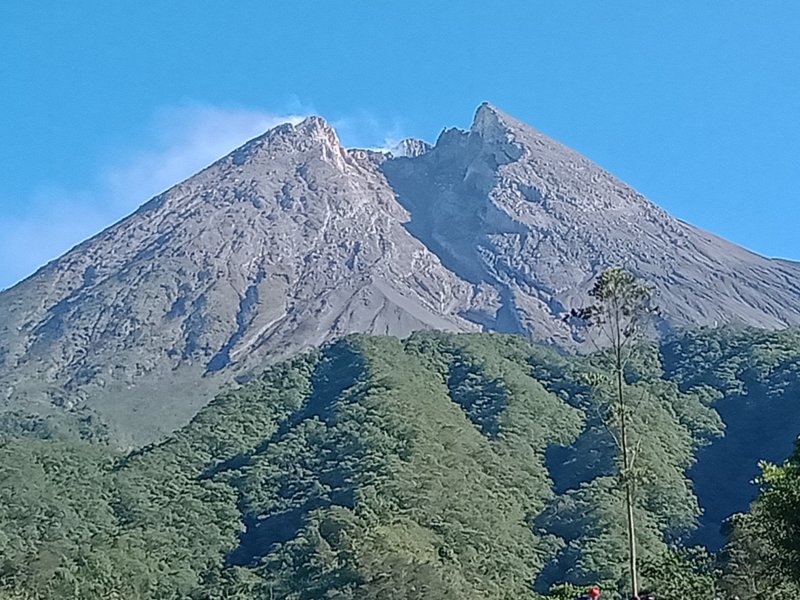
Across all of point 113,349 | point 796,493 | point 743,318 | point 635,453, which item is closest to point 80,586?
point 635,453

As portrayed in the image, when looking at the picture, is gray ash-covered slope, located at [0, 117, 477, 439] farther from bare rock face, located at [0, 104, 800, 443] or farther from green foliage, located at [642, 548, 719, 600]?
green foliage, located at [642, 548, 719, 600]

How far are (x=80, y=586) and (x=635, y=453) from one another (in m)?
32.6

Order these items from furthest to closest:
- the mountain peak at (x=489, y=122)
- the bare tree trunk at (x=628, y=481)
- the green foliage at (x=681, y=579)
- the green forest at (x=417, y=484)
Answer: the mountain peak at (x=489, y=122), the green forest at (x=417, y=484), the green foliage at (x=681, y=579), the bare tree trunk at (x=628, y=481)

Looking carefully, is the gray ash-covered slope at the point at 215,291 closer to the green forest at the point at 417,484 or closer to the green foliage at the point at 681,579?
the green forest at the point at 417,484

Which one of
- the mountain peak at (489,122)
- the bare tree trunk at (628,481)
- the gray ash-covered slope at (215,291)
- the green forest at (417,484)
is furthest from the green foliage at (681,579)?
the mountain peak at (489,122)

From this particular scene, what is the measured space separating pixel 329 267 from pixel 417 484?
79.8 metres

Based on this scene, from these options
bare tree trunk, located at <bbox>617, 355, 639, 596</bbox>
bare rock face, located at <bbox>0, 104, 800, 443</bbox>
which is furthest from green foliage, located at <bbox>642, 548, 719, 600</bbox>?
bare rock face, located at <bbox>0, 104, 800, 443</bbox>

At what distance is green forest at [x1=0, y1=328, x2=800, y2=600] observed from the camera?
46.2m

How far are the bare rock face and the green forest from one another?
87.8ft

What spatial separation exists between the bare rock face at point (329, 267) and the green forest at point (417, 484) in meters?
26.8

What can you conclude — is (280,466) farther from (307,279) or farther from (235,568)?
(307,279)

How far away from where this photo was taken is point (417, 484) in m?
55.6

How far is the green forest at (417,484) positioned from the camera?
152ft

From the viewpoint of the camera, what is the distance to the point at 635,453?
19859 millimetres
